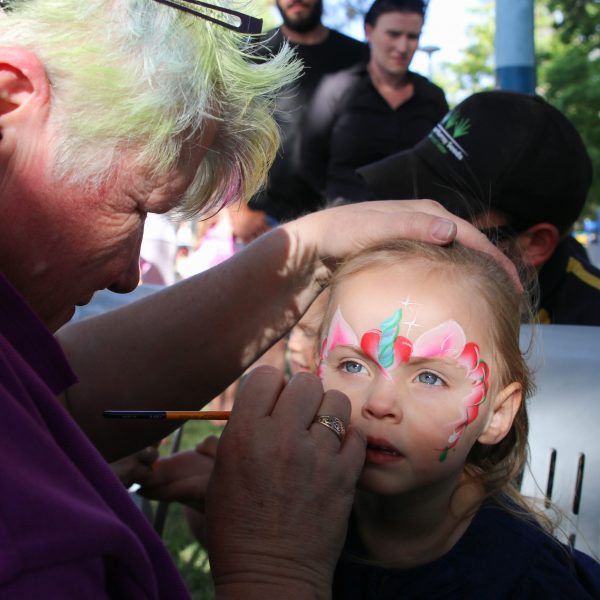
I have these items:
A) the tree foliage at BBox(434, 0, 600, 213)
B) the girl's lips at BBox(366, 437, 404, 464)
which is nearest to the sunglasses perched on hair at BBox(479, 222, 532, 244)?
the girl's lips at BBox(366, 437, 404, 464)

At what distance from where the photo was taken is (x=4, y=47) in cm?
102

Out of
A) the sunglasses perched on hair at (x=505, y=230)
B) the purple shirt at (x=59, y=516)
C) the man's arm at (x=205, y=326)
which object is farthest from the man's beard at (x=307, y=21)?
the purple shirt at (x=59, y=516)

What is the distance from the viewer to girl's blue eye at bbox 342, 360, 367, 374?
1.40 metres

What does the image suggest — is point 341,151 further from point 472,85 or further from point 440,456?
point 472,85

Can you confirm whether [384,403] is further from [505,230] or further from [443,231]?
[505,230]

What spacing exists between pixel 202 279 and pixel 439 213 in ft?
1.62

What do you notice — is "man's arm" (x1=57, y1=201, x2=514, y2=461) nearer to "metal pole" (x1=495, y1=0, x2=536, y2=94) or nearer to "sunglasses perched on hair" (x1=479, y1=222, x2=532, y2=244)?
"sunglasses perched on hair" (x1=479, y1=222, x2=532, y2=244)

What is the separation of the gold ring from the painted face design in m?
0.25

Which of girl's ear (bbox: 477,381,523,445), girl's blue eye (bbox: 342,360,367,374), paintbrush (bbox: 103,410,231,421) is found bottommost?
girl's ear (bbox: 477,381,523,445)

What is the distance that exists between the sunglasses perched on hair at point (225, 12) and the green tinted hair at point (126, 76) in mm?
17

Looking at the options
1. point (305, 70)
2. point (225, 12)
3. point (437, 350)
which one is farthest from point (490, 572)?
point (305, 70)

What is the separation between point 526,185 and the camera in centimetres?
213

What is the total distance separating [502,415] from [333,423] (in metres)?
0.48

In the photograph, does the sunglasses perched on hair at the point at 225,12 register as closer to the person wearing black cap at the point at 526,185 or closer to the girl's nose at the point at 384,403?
the girl's nose at the point at 384,403
